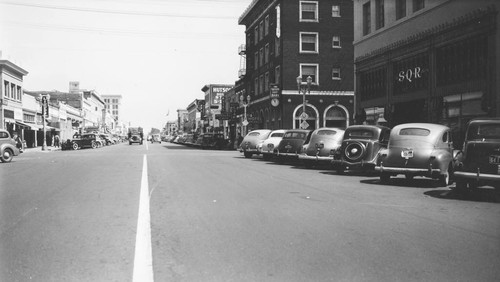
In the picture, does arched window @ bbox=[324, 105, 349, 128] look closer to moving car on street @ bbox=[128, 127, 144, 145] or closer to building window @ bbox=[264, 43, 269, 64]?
building window @ bbox=[264, 43, 269, 64]

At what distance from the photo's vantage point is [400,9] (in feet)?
90.7

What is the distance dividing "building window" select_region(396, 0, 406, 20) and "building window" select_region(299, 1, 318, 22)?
716 inches

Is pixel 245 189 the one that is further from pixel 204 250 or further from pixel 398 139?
pixel 204 250

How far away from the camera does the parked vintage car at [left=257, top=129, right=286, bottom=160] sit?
26375mm

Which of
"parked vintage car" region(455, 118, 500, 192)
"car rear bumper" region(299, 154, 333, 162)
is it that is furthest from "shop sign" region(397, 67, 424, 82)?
"parked vintage car" region(455, 118, 500, 192)

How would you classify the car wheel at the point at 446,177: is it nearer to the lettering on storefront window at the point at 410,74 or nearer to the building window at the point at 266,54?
the lettering on storefront window at the point at 410,74

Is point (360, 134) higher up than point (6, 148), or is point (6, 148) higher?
point (360, 134)

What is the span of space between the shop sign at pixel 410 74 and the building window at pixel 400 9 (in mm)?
3323

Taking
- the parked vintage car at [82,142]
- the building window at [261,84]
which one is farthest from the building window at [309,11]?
the parked vintage car at [82,142]

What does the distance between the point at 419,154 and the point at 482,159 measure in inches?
118

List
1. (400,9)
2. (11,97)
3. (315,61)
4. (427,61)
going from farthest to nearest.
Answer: (11,97) → (315,61) → (400,9) → (427,61)

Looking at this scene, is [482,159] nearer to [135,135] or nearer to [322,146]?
[322,146]

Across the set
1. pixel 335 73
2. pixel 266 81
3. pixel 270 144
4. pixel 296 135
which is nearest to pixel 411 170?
pixel 296 135

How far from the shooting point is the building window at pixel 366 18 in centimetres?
3158
